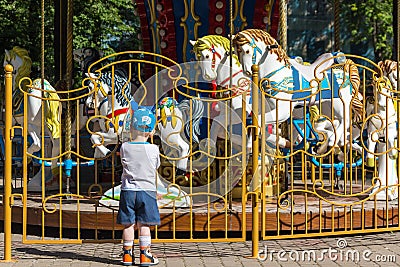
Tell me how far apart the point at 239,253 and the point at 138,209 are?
125 centimetres

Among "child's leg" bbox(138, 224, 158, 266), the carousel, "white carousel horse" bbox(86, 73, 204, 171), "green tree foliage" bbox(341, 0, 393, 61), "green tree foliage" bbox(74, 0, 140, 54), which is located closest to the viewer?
"child's leg" bbox(138, 224, 158, 266)

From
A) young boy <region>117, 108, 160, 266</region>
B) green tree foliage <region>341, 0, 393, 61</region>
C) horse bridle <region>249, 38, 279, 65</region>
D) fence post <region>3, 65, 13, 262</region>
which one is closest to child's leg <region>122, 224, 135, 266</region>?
young boy <region>117, 108, 160, 266</region>

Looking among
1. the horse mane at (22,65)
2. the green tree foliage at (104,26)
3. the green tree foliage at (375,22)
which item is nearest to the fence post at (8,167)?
the horse mane at (22,65)

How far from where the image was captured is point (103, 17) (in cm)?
2323

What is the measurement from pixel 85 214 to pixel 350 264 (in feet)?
9.49

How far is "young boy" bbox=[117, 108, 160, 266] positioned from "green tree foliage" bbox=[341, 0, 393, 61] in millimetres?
18950

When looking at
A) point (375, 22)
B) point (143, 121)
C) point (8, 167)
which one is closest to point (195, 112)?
point (143, 121)

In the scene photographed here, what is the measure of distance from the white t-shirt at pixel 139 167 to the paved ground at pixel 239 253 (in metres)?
0.73

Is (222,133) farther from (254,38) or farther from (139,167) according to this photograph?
(139,167)

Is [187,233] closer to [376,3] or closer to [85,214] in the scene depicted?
[85,214]

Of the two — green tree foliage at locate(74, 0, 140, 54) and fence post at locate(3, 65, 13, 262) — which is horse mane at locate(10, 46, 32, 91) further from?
green tree foliage at locate(74, 0, 140, 54)

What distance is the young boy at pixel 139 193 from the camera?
711cm

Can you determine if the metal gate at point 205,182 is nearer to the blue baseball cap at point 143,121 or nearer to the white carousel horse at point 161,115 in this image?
the white carousel horse at point 161,115

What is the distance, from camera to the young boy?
7109mm
